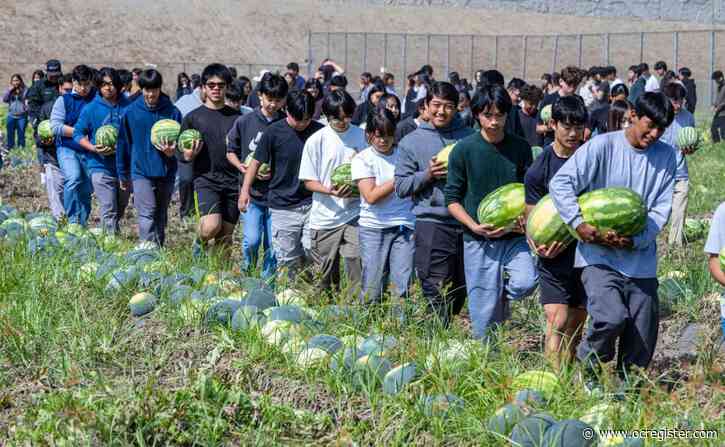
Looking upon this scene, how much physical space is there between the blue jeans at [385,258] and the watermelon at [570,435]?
131 inches

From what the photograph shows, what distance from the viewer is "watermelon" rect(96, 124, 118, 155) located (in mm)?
11141

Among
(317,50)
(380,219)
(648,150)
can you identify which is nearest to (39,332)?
(380,219)

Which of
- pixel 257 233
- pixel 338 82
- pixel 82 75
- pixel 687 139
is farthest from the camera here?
pixel 338 82

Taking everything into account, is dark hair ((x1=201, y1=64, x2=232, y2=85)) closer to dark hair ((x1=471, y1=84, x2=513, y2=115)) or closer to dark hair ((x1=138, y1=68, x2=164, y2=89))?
dark hair ((x1=138, y1=68, x2=164, y2=89))

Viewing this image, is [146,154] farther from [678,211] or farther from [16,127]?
[16,127]

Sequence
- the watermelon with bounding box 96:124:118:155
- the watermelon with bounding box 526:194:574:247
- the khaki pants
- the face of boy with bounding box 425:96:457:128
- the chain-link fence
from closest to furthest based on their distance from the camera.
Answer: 1. the watermelon with bounding box 526:194:574:247
2. the face of boy with bounding box 425:96:457:128
3. the watermelon with bounding box 96:124:118:155
4. the khaki pants
5. the chain-link fence

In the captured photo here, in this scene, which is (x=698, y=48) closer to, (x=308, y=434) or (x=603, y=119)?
(x=603, y=119)

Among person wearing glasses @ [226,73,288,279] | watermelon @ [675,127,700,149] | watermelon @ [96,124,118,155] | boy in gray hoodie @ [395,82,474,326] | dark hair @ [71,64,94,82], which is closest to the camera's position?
boy in gray hoodie @ [395,82,474,326]

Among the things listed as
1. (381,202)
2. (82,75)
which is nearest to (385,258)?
(381,202)

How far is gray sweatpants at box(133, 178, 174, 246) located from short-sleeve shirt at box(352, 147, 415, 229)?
10.2ft

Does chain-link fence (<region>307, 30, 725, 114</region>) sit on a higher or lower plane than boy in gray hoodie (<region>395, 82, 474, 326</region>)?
higher

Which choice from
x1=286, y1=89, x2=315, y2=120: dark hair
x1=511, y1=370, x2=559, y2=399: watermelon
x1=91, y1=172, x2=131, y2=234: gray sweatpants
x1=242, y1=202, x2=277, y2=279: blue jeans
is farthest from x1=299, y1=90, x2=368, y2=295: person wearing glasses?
x1=91, y1=172, x2=131, y2=234: gray sweatpants

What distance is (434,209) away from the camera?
753 cm

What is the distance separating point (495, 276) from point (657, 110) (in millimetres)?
1634
